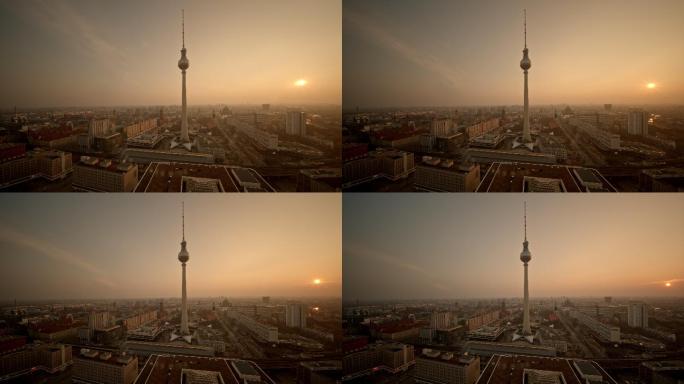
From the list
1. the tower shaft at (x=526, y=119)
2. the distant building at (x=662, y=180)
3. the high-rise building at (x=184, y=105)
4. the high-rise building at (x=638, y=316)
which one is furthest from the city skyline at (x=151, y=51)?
the high-rise building at (x=638, y=316)

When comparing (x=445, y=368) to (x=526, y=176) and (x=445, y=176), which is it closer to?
(x=445, y=176)

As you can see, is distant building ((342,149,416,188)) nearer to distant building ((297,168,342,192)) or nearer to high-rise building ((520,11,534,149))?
distant building ((297,168,342,192))

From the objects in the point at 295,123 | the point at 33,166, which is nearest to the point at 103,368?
the point at 33,166

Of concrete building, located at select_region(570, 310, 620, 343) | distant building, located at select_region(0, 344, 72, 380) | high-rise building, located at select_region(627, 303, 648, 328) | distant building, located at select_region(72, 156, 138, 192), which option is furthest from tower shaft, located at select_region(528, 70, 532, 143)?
distant building, located at select_region(0, 344, 72, 380)

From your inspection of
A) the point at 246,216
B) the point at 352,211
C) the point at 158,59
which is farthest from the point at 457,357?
the point at 158,59

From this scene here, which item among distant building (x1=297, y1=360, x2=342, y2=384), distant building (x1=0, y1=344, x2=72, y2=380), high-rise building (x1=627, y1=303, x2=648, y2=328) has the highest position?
high-rise building (x1=627, y1=303, x2=648, y2=328)
